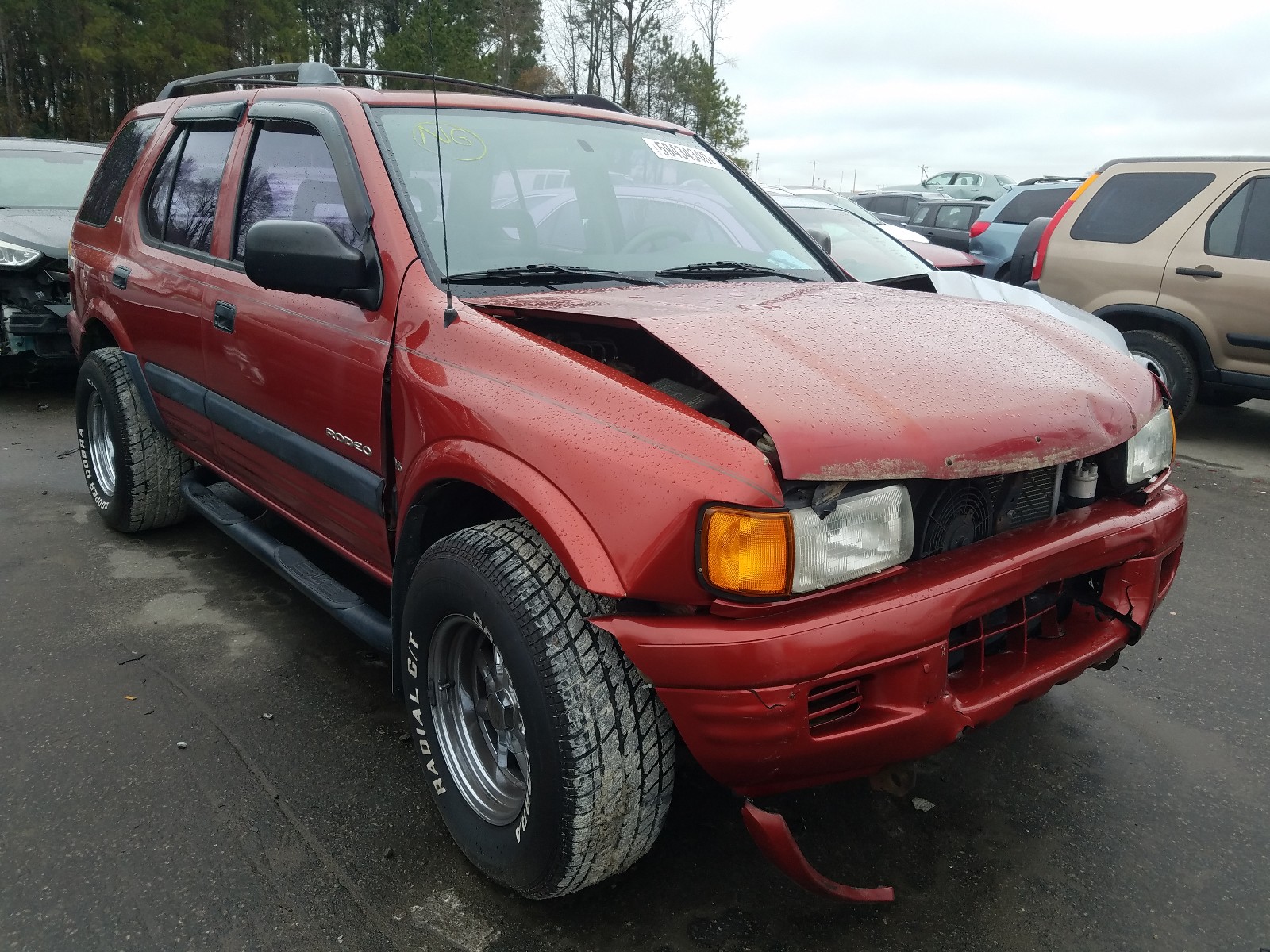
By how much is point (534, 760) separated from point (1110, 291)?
6264 millimetres

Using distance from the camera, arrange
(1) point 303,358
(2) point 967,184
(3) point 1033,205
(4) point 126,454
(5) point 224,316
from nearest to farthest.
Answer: (1) point 303,358, (5) point 224,316, (4) point 126,454, (3) point 1033,205, (2) point 967,184

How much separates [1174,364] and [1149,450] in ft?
15.7

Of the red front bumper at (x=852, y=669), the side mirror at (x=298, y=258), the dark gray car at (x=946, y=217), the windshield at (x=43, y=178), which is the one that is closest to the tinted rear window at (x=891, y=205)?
the dark gray car at (x=946, y=217)

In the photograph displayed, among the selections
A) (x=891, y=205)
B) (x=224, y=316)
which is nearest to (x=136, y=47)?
(x=891, y=205)

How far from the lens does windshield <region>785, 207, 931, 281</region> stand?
563 centimetres

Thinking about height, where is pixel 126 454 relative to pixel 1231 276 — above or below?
below

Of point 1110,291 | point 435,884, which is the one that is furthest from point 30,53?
point 435,884

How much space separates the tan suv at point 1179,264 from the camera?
6.09 meters

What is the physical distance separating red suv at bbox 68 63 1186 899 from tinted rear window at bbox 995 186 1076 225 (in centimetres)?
855

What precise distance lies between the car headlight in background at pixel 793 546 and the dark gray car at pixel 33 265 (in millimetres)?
5780

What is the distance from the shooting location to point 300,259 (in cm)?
220

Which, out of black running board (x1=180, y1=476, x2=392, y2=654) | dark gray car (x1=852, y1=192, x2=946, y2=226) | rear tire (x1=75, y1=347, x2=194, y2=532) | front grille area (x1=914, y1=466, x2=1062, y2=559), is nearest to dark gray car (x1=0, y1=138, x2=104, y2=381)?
rear tire (x1=75, y1=347, x2=194, y2=532)

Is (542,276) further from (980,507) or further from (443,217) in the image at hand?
(980,507)

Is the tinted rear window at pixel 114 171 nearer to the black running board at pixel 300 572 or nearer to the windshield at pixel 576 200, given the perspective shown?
the black running board at pixel 300 572
